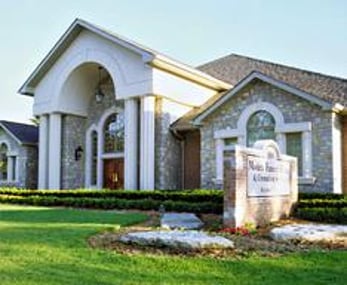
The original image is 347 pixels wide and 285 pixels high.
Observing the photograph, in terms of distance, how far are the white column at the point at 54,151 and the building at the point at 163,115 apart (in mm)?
53

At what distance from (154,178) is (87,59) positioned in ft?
24.4

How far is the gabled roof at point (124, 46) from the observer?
21.7 m

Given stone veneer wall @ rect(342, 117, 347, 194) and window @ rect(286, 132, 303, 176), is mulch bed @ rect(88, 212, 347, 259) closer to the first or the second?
window @ rect(286, 132, 303, 176)

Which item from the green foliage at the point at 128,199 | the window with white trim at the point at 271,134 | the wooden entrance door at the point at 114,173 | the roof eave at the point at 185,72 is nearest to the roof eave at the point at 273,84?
the window with white trim at the point at 271,134

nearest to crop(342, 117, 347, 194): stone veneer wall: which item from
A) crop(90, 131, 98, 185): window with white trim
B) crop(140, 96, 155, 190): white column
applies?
crop(140, 96, 155, 190): white column

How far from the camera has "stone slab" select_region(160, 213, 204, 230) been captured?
12009 mm

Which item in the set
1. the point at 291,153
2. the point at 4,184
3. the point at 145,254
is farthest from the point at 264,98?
the point at 4,184

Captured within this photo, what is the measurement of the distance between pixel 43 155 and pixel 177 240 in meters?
19.3

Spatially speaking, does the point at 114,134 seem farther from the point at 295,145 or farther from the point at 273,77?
the point at 295,145

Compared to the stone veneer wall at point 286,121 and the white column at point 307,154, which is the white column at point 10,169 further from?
the white column at point 307,154

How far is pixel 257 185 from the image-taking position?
506 inches

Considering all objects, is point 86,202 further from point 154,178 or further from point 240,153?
point 240,153

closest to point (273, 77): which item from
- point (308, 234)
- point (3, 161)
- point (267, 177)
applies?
point (267, 177)

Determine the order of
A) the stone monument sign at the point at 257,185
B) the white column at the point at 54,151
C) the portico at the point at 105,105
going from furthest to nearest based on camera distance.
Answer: the white column at the point at 54,151 → the portico at the point at 105,105 → the stone monument sign at the point at 257,185
